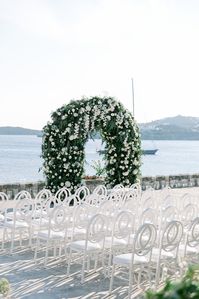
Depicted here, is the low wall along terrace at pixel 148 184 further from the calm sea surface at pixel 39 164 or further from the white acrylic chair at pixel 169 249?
the white acrylic chair at pixel 169 249

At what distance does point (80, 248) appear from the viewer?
5.93 metres

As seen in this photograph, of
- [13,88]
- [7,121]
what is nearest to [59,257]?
[13,88]

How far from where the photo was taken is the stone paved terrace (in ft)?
17.4

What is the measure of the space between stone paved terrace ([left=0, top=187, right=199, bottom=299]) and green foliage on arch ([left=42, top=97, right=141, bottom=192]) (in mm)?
5437

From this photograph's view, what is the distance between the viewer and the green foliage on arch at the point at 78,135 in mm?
12250

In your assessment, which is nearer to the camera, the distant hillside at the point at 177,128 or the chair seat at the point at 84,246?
the chair seat at the point at 84,246

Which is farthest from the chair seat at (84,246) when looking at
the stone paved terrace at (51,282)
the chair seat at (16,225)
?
the chair seat at (16,225)

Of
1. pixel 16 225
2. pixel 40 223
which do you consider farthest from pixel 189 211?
pixel 16 225

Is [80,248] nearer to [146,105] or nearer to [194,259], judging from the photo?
[194,259]

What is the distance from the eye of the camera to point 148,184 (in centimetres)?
1659

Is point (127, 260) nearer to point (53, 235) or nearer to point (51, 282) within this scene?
point (51, 282)

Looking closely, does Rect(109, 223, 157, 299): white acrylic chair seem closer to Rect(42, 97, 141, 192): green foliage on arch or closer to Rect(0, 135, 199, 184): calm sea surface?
Rect(42, 97, 141, 192): green foliage on arch

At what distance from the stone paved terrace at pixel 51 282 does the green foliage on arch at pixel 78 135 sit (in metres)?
5.44

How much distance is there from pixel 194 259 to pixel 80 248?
1658mm
